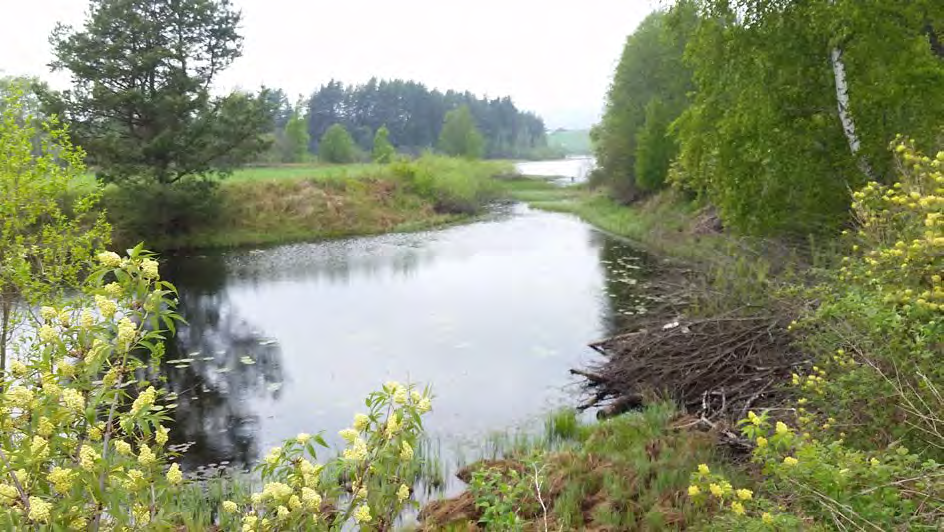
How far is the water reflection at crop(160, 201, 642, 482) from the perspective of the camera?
31.1 feet

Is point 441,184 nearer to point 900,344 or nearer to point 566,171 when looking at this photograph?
point 900,344

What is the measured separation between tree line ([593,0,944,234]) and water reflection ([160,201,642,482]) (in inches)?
172

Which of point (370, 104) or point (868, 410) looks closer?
point (868, 410)

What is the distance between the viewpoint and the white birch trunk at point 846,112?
10.7m

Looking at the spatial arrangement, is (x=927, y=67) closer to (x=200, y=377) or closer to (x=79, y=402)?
(x=79, y=402)

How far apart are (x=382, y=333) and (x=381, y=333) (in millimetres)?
22

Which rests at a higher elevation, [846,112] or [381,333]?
[846,112]

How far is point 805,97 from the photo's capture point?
11.6 metres

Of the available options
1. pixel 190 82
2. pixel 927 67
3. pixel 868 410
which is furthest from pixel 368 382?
pixel 190 82

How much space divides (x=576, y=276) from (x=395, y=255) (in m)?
7.95

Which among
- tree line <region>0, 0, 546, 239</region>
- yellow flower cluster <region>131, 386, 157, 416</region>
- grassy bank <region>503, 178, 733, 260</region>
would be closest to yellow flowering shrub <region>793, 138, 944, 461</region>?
yellow flower cluster <region>131, 386, 157, 416</region>

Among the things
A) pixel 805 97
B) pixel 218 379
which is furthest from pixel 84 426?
pixel 805 97

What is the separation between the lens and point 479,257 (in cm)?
2256

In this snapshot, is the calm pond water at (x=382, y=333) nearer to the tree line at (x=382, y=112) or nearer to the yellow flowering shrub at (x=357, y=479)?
the yellow flowering shrub at (x=357, y=479)
